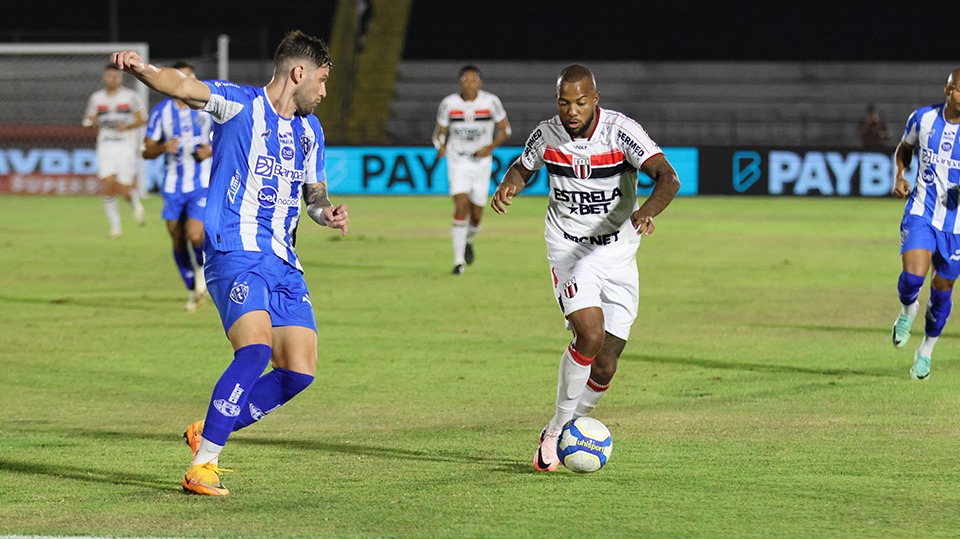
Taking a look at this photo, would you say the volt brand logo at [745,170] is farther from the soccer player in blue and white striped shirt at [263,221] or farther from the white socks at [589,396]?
the soccer player in blue and white striped shirt at [263,221]

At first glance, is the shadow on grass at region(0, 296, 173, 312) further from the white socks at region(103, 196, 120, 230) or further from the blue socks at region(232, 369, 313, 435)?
the white socks at region(103, 196, 120, 230)

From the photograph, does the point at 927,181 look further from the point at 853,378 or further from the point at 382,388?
the point at 382,388

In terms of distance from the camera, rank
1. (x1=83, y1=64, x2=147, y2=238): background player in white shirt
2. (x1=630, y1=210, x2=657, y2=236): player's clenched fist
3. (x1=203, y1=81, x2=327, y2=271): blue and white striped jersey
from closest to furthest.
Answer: (x1=203, y1=81, x2=327, y2=271): blue and white striped jersey
(x1=630, y1=210, x2=657, y2=236): player's clenched fist
(x1=83, y1=64, x2=147, y2=238): background player in white shirt

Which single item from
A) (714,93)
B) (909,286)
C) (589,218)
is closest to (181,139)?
(909,286)

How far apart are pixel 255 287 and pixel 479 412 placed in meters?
2.48

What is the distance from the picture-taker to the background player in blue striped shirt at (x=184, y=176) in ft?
44.4

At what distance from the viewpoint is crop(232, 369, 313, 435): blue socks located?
21.1ft

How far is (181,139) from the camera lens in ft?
45.2

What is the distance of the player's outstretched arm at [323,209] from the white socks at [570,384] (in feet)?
4.08

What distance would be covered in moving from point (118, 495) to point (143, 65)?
1829mm

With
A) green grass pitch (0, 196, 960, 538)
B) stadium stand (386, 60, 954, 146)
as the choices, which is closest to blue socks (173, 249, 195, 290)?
green grass pitch (0, 196, 960, 538)

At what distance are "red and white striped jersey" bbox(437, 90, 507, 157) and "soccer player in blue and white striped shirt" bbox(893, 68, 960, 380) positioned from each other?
8449 mm

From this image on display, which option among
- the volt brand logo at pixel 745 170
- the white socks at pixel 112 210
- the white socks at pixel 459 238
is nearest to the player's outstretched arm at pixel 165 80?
the white socks at pixel 459 238

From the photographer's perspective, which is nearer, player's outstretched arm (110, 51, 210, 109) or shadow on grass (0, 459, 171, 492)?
player's outstretched arm (110, 51, 210, 109)
